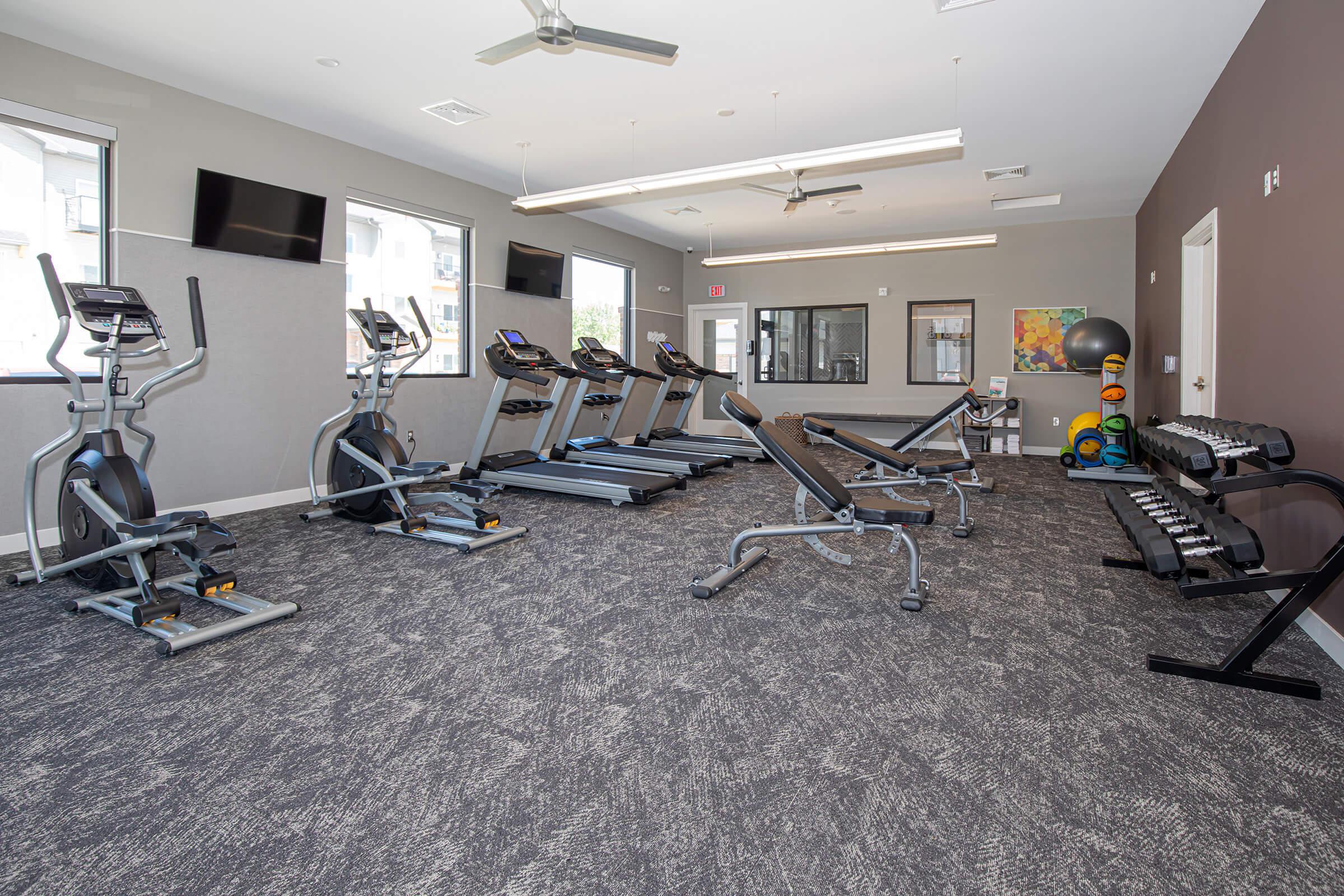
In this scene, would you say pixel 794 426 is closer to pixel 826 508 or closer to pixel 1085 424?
pixel 1085 424

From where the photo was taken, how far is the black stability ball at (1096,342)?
736cm

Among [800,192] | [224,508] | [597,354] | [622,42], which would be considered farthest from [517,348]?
[622,42]

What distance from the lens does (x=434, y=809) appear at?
5.73ft

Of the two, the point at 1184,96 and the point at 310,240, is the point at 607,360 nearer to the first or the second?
the point at 310,240

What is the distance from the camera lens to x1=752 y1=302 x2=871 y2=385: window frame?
9.97m

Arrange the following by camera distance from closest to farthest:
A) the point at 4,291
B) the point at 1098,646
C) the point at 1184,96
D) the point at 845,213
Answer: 1. the point at 1098,646
2. the point at 4,291
3. the point at 1184,96
4. the point at 845,213

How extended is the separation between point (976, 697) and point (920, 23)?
3.56m

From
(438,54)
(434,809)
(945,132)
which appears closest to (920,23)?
(945,132)

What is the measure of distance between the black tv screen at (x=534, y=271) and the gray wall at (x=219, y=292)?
87 centimetres

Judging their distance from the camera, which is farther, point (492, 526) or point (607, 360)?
point (607, 360)

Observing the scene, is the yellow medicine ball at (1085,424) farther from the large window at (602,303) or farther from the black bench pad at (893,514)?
the large window at (602,303)

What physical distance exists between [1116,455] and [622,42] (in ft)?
20.8

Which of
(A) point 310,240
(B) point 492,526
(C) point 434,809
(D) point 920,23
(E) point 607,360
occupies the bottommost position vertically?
(C) point 434,809

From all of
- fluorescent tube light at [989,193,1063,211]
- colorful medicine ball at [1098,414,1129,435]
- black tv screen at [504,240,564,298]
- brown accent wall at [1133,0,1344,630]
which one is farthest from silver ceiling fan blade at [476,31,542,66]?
colorful medicine ball at [1098,414,1129,435]
